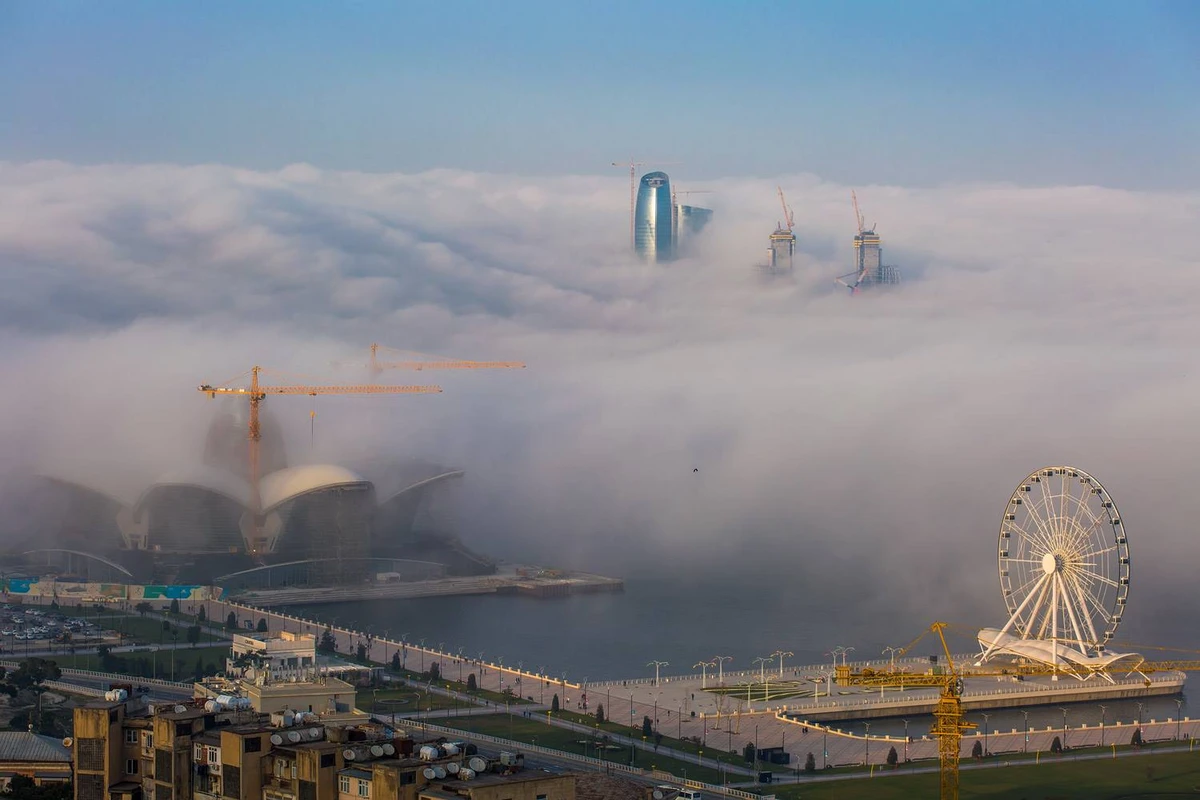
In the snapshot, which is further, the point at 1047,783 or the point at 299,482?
the point at 299,482

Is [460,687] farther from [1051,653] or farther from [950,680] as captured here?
[1051,653]

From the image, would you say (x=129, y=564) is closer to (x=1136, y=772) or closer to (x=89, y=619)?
(x=89, y=619)

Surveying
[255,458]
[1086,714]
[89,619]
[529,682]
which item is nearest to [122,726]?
[529,682]

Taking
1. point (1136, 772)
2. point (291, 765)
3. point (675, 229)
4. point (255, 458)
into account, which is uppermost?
point (675, 229)

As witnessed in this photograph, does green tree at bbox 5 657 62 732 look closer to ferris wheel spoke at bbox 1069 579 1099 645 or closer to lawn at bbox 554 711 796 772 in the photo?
lawn at bbox 554 711 796 772

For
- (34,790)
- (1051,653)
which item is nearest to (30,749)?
(34,790)

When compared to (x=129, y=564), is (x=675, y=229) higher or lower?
higher
